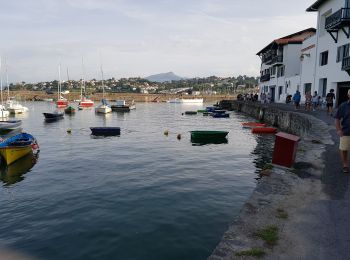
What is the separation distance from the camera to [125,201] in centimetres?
1307

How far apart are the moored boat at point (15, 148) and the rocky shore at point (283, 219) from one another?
17.4 meters

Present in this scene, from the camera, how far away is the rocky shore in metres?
5.35

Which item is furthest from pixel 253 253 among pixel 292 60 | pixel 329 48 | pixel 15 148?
pixel 292 60

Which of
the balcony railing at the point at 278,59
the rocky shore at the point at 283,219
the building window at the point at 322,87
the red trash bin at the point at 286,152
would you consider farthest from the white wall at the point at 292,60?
the red trash bin at the point at 286,152

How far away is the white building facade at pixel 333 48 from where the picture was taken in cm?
3067

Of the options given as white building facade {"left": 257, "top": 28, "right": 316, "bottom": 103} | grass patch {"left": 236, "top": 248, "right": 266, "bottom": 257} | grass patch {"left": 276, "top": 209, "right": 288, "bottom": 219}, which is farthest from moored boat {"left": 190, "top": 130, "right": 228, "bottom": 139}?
white building facade {"left": 257, "top": 28, "right": 316, "bottom": 103}

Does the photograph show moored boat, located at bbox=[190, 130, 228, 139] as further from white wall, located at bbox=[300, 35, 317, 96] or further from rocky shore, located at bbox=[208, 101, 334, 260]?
white wall, located at bbox=[300, 35, 317, 96]

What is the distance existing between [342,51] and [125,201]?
29.5 meters

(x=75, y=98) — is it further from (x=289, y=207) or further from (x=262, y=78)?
(x=289, y=207)

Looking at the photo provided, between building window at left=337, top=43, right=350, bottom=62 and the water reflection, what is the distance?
30.7 metres

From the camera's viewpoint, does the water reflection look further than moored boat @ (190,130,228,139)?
No

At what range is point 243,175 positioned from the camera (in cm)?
1691

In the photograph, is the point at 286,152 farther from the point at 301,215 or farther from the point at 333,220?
the point at 333,220

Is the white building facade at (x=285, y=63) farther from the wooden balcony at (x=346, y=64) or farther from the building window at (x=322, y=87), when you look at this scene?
the wooden balcony at (x=346, y=64)
